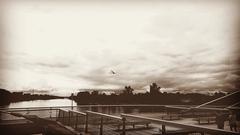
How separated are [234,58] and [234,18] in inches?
28.2

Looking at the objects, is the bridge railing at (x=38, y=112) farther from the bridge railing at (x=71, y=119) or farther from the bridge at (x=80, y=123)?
the bridge railing at (x=71, y=119)

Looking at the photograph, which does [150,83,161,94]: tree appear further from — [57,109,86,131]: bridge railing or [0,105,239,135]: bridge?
[57,109,86,131]: bridge railing

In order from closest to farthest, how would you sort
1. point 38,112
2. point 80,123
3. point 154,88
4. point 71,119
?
point 80,123 → point 71,119 → point 38,112 → point 154,88

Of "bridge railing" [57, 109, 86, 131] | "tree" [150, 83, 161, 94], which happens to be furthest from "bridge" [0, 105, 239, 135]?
"tree" [150, 83, 161, 94]

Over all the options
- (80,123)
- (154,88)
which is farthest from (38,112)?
(154,88)

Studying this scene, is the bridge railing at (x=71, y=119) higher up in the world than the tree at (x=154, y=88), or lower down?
lower down

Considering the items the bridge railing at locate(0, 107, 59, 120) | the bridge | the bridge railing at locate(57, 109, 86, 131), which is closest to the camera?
the bridge

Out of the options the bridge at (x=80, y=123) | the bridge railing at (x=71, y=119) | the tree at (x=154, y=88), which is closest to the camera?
the bridge at (x=80, y=123)

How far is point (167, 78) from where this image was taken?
5.92m

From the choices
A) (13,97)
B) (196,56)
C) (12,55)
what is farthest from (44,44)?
(196,56)

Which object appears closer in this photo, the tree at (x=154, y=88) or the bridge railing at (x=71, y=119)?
the bridge railing at (x=71, y=119)

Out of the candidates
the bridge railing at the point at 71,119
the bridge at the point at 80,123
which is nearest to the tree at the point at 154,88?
the bridge at the point at 80,123

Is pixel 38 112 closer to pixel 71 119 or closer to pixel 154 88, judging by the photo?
pixel 71 119

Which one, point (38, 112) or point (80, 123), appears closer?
point (80, 123)
